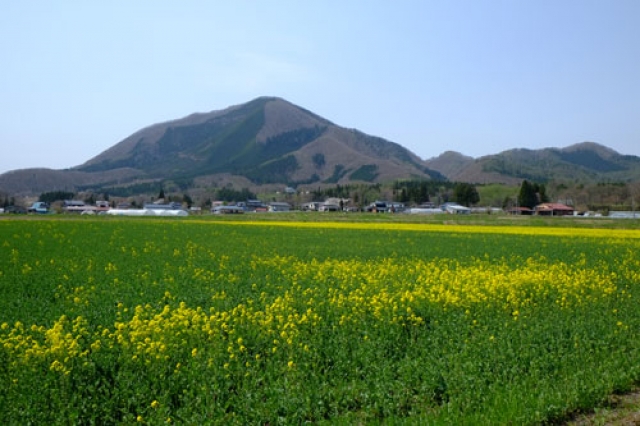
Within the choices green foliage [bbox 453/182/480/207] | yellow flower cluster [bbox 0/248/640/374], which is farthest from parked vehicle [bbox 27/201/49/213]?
green foliage [bbox 453/182/480/207]

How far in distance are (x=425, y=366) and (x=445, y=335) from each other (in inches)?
81.5

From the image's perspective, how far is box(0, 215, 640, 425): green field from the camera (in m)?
8.23

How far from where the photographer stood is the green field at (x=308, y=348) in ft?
27.0

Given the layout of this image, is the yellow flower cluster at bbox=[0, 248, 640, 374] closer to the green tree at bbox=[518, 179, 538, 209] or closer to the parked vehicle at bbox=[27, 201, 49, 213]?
the parked vehicle at bbox=[27, 201, 49, 213]

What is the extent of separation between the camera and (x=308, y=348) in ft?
35.0

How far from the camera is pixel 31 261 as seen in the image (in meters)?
22.0

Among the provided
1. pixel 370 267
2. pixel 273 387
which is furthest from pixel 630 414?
pixel 370 267

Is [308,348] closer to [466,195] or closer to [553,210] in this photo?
[553,210]

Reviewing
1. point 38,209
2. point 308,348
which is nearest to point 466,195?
point 38,209

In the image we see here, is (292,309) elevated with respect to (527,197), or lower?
lower

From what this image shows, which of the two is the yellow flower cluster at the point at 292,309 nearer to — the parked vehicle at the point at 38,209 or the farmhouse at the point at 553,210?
the parked vehicle at the point at 38,209

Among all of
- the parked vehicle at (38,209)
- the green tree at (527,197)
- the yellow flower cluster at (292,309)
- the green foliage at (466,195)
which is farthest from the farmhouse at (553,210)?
the yellow flower cluster at (292,309)

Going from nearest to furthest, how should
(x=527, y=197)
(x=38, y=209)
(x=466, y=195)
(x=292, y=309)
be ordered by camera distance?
(x=292, y=309)
(x=38, y=209)
(x=527, y=197)
(x=466, y=195)

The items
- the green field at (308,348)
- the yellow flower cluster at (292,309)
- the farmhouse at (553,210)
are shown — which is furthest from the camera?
the farmhouse at (553,210)
